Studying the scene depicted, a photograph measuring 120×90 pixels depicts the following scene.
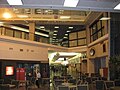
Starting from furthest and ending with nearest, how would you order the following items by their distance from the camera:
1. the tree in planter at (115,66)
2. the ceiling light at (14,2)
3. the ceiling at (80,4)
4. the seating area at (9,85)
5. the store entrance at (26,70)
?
the store entrance at (26,70) → the tree in planter at (115,66) → the seating area at (9,85) → the ceiling at (80,4) → the ceiling light at (14,2)

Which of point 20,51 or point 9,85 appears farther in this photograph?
point 20,51

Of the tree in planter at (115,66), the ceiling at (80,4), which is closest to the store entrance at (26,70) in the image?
the tree in planter at (115,66)

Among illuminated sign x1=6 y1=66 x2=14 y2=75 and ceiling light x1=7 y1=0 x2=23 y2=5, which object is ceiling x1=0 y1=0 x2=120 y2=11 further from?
illuminated sign x1=6 y1=66 x2=14 y2=75

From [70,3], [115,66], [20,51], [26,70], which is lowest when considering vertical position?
[26,70]

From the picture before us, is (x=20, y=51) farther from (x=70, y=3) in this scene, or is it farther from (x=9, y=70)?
(x=70, y=3)

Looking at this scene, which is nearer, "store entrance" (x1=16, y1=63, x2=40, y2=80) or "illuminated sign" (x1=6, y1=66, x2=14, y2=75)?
"illuminated sign" (x1=6, y1=66, x2=14, y2=75)

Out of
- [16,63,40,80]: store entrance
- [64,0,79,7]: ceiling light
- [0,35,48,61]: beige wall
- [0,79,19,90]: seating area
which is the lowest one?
[0,79,19,90]: seating area

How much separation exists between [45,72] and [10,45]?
5817 millimetres

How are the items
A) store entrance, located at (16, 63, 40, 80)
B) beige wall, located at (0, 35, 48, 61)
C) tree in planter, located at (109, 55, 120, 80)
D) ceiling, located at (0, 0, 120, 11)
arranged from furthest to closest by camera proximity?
store entrance, located at (16, 63, 40, 80) < beige wall, located at (0, 35, 48, 61) < tree in planter, located at (109, 55, 120, 80) < ceiling, located at (0, 0, 120, 11)

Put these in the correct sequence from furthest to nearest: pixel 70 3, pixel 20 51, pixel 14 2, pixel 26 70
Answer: pixel 26 70, pixel 20 51, pixel 70 3, pixel 14 2

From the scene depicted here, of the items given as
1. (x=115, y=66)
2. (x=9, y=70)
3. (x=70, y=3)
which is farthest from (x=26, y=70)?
(x=70, y=3)

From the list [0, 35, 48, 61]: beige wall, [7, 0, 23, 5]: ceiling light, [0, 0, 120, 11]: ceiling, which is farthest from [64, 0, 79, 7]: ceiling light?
[0, 35, 48, 61]: beige wall

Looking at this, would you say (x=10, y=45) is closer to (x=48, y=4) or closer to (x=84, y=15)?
(x=84, y=15)

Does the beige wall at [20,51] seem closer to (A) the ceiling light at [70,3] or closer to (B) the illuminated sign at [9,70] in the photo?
(B) the illuminated sign at [9,70]
